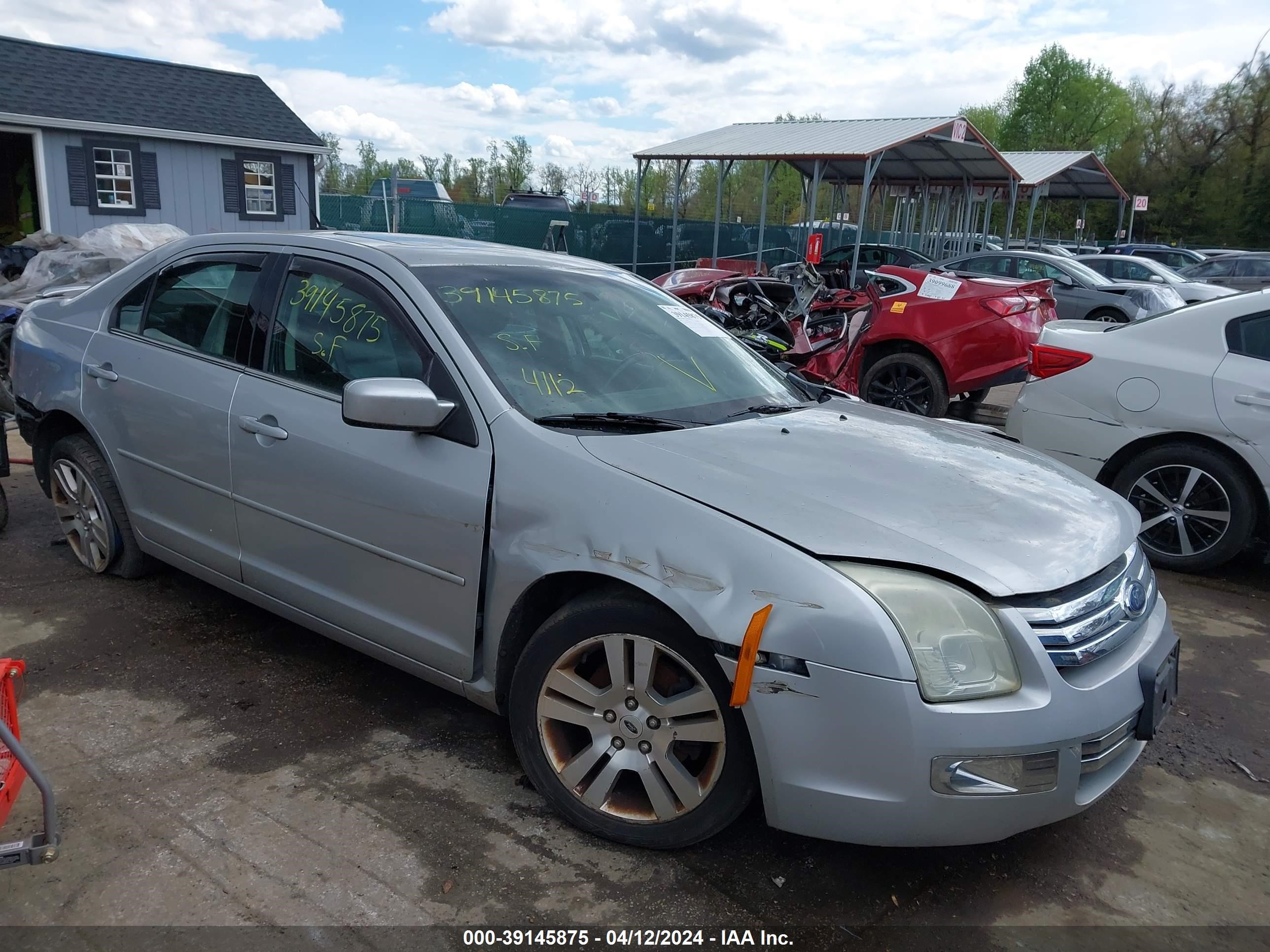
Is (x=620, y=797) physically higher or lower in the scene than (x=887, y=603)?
lower

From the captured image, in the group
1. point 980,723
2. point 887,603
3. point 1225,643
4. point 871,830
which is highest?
point 887,603

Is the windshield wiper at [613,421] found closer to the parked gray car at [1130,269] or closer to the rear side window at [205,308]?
the rear side window at [205,308]

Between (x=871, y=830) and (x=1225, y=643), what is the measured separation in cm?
300

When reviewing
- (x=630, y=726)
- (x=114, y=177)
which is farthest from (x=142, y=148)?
(x=630, y=726)

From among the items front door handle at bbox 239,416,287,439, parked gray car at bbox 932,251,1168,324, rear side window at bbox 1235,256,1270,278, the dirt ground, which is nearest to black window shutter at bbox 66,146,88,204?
parked gray car at bbox 932,251,1168,324

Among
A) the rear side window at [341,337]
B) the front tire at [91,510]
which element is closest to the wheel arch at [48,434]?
the front tire at [91,510]

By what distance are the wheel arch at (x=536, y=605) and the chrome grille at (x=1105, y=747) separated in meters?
1.16

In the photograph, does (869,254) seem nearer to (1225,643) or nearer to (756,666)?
(1225,643)

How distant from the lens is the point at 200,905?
2.42m

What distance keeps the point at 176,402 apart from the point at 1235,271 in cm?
2348

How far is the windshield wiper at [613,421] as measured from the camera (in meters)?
2.89

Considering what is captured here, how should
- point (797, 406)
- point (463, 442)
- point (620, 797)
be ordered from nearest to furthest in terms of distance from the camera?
point (620, 797) < point (463, 442) < point (797, 406)

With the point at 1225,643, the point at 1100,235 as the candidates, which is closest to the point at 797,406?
the point at 1225,643

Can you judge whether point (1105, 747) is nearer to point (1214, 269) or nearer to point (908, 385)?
point (908, 385)
